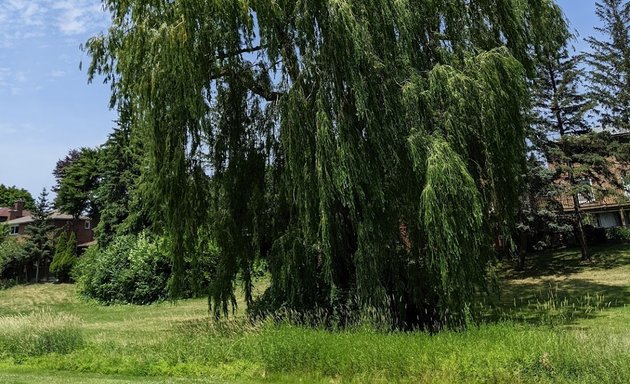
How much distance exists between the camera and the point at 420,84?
10.1 meters

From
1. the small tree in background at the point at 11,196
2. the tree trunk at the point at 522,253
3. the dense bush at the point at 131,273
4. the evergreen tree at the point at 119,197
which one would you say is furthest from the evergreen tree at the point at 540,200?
the small tree in background at the point at 11,196

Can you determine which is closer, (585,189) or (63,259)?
(585,189)

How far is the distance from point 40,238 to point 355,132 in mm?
37044

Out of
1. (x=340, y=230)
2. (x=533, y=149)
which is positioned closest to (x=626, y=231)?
(x=533, y=149)

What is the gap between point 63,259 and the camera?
114 ft

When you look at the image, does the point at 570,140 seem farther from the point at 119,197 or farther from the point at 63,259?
the point at 63,259

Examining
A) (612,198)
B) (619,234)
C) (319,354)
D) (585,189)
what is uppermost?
(585,189)

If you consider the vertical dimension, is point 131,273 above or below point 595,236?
above

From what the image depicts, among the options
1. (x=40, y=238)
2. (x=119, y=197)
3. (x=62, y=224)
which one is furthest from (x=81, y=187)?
(x=62, y=224)

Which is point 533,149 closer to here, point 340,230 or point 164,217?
point 340,230

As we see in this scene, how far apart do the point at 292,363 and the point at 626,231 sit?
2539cm

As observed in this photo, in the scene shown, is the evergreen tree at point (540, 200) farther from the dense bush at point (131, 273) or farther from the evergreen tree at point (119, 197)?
the evergreen tree at point (119, 197)

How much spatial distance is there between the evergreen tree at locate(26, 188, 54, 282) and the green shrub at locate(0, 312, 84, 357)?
31.7 m

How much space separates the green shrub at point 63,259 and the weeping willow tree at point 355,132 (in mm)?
27175
